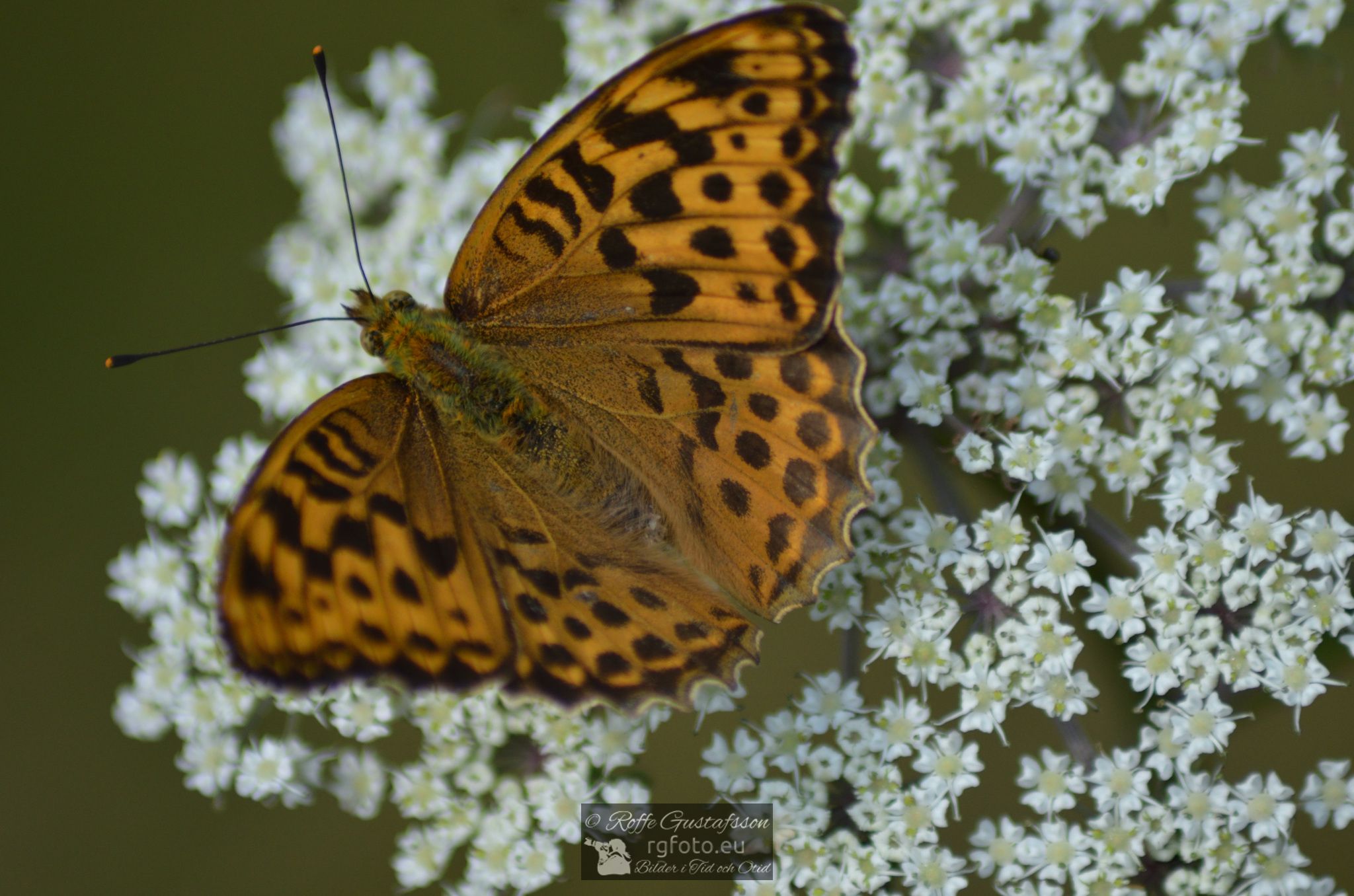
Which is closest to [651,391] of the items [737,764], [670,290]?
[670,290]

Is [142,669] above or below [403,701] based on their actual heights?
above

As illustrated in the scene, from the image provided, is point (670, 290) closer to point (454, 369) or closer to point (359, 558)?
point (454, 369)

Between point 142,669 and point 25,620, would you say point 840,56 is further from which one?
point 25,620

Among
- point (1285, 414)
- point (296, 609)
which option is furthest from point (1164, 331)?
point (296, 609)

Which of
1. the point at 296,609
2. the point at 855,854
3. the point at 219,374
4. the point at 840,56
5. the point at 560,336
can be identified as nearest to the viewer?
the point at 840,56

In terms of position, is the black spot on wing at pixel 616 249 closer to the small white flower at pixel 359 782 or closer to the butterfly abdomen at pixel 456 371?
the butterfly abdomen at pixel 456 371

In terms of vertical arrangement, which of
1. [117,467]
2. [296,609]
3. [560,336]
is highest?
[117,467]
